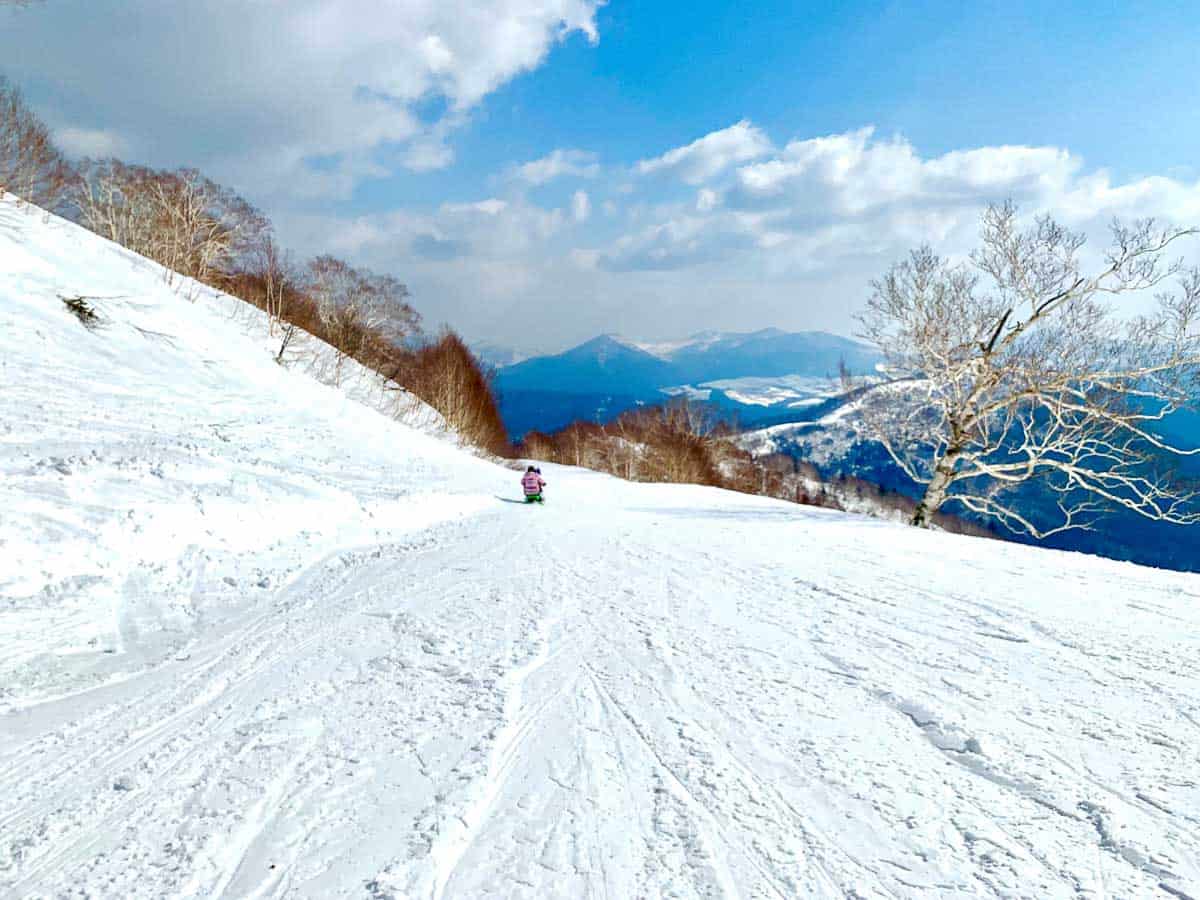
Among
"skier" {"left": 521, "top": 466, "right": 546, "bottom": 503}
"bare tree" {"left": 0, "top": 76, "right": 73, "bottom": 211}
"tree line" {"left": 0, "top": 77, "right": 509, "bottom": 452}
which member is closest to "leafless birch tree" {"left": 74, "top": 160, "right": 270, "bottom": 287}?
"tree line" {"left": 0, "top": 77, "right": 509, "bottom": 452}

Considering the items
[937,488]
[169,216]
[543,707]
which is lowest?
[543,707]

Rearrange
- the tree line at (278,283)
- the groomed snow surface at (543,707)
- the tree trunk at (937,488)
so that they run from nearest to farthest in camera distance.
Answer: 1. the groomed snow surface at (543,707)
2. the tree trunk at (937,488)
3. the tree line at (278,283)

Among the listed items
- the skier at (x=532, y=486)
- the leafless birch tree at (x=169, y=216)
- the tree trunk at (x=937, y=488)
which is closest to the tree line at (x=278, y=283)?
the leafless birch tree at (x=169, y=216)

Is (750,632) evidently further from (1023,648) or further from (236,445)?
(236,445)

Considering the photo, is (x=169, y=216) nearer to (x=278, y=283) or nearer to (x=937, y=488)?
(x=278, y=283)

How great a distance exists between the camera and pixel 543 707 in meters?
3.29

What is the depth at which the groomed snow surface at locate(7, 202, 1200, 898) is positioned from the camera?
6.77 feet

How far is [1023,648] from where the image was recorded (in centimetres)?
407

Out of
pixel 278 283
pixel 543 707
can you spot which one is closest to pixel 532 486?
pixel 543 707

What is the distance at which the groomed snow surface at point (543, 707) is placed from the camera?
6.77ft

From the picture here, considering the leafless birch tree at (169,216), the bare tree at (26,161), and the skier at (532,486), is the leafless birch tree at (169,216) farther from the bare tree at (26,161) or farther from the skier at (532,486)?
the skier at (532,486)

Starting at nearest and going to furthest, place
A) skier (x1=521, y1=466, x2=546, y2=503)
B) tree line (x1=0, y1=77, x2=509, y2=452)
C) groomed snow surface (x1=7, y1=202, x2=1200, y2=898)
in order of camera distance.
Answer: groomed snow surface (x1=7, y1=202, x2=1200, y2=898)
skier (x1=521, y1=466, x2=546, y2=503)
tree line (x1=0, y1=77, x2=509, y2=452)

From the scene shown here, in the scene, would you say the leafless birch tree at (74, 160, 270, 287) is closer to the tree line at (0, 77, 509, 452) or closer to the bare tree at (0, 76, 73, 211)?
the tree line at (0, 77, 509, 452)

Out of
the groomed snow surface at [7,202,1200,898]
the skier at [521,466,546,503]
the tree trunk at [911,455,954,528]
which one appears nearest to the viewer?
the groomed snow surface at [7,202,1200,898]
